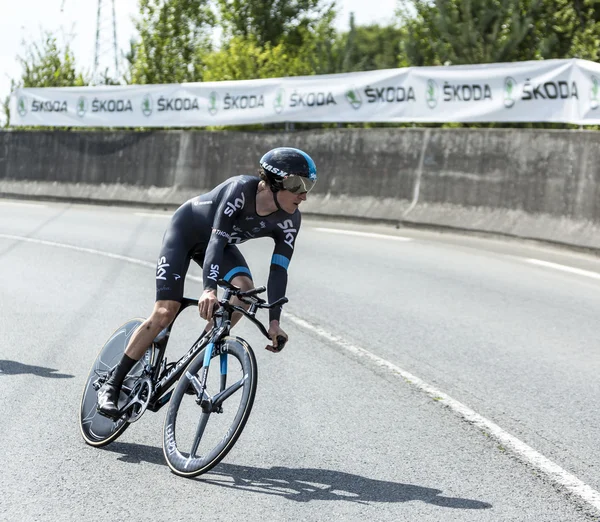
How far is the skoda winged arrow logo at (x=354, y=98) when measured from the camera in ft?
59.1

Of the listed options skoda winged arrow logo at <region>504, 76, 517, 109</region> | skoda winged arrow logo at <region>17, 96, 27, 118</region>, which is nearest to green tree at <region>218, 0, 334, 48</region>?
skoda winged arrow logo at <region>17, 96, 27, 118</region>

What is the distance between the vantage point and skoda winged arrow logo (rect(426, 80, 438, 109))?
1664 centimetres

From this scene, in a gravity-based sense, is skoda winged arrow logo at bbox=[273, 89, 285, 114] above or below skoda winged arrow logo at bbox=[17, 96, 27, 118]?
above

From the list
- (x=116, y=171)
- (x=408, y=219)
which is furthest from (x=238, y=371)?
(x=116, y=171)

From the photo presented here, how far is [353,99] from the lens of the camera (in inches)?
712

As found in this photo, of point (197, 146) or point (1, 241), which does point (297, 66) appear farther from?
point (1, 241)

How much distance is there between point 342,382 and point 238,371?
2.21 meters

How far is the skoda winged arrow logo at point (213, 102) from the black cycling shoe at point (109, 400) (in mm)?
15688

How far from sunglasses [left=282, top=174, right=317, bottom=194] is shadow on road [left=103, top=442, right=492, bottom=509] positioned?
1401 mm

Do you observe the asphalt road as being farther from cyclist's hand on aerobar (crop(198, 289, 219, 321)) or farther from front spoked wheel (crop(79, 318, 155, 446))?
cyclist's hand on aerobar (crop(198, 289, 219, 321))

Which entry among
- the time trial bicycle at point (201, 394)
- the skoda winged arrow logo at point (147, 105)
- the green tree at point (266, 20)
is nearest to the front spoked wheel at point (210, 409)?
the time trial bicycle at point (201, 394)

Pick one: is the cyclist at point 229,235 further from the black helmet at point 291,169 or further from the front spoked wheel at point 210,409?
the front spoked wheel at point 210,409

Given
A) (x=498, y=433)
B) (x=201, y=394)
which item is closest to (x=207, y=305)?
(x=201, y=394)

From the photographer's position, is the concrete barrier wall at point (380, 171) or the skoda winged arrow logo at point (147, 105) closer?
the concrete barrier wall at point (380, 171)
